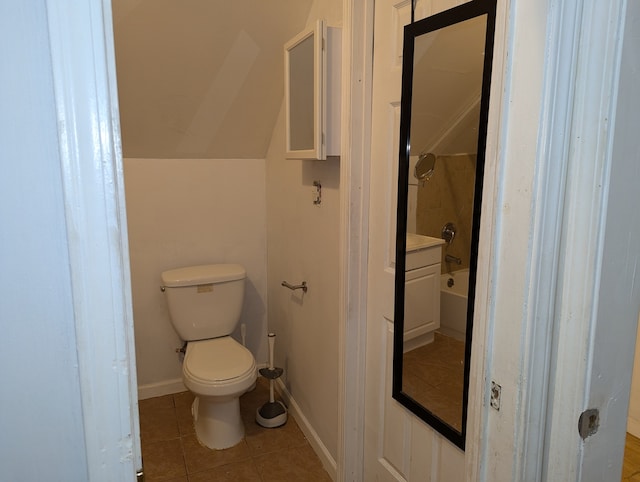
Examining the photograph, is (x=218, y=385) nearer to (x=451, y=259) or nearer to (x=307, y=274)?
(x=307, y=274)

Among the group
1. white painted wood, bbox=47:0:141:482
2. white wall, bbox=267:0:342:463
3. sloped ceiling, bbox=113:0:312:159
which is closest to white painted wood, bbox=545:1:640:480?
white painted wood, bbox=47:0:141:482

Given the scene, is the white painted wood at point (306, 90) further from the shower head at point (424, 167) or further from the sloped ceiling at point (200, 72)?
the shower head at point (424, 167)

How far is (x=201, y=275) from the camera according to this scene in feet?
8.57

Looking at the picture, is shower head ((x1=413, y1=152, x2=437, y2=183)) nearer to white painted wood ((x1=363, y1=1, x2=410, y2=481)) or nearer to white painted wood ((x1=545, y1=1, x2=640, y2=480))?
white painted wood ((x1=363, y1=1, x2=410, y2=481))

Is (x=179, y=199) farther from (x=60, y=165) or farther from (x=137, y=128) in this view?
(x=60, y=165)

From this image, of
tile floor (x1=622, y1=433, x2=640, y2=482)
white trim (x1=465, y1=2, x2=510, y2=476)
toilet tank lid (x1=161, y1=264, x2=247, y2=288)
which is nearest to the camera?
white trim (x1=465, y1=2, x2=510, y2=476)

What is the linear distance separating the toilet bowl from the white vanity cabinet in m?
1.00

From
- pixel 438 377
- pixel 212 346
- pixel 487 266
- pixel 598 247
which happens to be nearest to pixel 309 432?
pixel 212 346

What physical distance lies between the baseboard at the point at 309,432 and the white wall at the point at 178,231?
47cm

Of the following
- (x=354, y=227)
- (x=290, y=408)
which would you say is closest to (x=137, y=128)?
(x=354, y=227)

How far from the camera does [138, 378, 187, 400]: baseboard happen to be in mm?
2873

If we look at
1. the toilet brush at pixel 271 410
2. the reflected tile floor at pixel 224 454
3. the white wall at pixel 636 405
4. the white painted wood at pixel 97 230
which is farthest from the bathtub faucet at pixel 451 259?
the white wall at pixel 636 405

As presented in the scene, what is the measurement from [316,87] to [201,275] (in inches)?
50.6

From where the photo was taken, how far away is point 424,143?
4.95 feet
